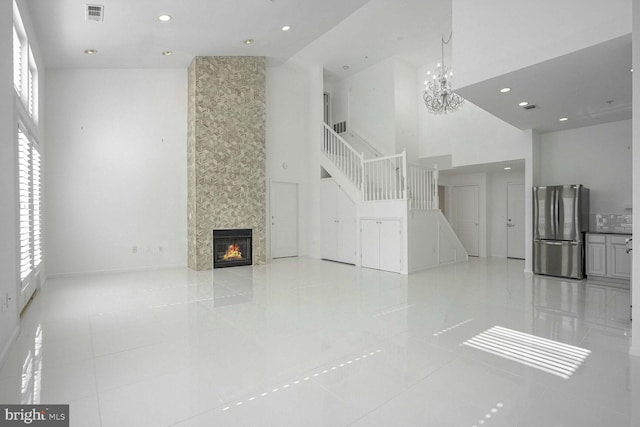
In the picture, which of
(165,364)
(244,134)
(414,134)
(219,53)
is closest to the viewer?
(165,364)

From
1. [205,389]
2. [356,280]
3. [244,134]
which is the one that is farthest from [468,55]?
[244,134]

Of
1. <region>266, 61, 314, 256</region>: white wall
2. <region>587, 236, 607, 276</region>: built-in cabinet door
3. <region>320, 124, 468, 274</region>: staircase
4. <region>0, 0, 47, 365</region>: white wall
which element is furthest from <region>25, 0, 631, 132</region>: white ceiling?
<region>587, 236, 607, 276</region>: built-in cabinet door

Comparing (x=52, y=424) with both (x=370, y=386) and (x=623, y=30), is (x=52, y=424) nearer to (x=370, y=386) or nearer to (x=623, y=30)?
(x=370, y=386)

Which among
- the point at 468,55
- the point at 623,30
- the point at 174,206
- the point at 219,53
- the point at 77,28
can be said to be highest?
the point at 219,53

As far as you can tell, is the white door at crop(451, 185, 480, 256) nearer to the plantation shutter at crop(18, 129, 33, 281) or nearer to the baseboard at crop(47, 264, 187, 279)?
the baseboard at crop(47, 264, 187, 279)

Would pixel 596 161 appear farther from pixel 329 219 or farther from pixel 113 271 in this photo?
pixel 113 271

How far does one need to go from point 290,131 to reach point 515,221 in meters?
6.47

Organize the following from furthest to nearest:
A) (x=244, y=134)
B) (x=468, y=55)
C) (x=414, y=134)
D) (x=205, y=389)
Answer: (x=414, y=134)
(x=244, y=134)
(x=468, y=55)
(x=205, y=389)

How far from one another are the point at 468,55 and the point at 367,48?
478 centimetres

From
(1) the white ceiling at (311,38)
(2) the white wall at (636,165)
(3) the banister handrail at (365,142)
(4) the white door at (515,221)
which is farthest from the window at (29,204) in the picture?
(4) the white door at (515,221)

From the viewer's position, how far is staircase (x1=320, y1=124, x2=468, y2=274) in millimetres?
6816

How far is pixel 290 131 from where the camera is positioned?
29.8 ft

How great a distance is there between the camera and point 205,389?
7.69 feet

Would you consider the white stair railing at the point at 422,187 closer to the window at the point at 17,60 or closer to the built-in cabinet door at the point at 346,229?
the built-in cabinet door at the point at 346,229
